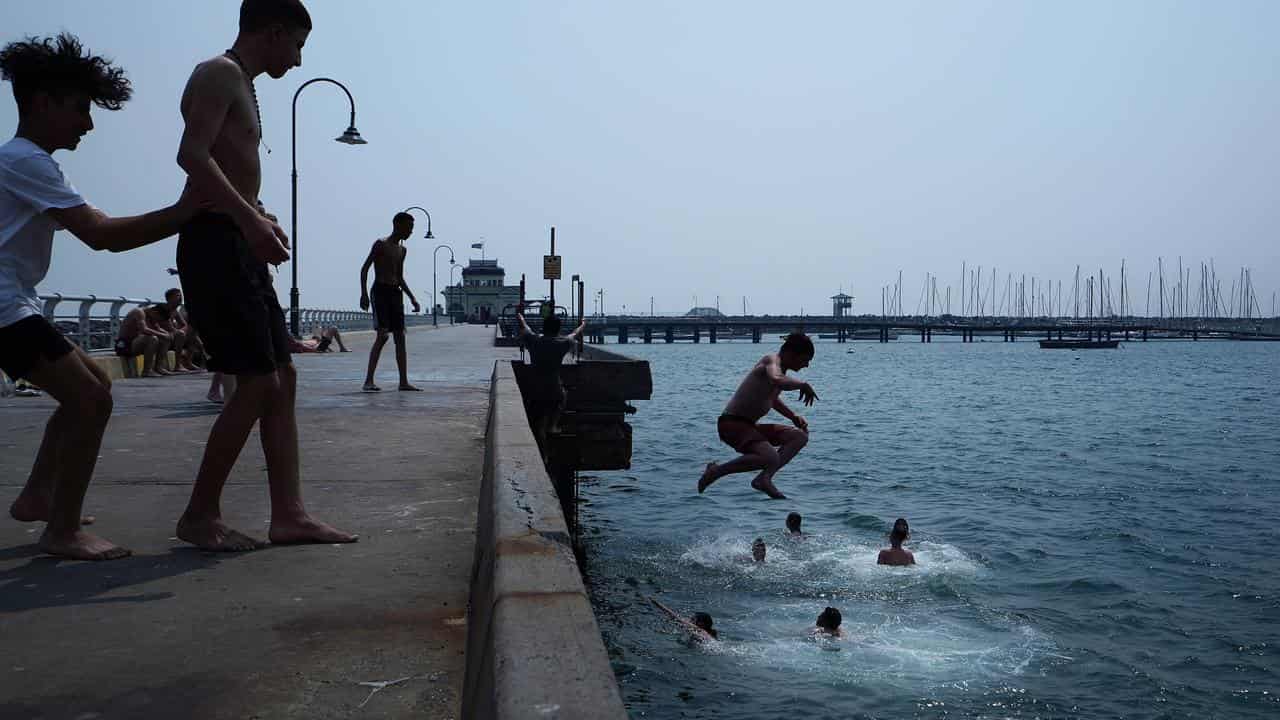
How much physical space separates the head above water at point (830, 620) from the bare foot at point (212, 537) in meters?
8.21

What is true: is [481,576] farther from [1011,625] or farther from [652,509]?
[652,509]

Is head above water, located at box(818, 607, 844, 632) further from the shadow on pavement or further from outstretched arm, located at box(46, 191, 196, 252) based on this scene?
outstretched arm, located at box(46, 191, 196, 252)

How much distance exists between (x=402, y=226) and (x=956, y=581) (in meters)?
9.58

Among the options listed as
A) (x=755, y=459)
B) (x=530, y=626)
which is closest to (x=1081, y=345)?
(x=755, y=459)

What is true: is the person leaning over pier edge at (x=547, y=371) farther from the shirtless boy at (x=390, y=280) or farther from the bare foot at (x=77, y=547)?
the bare foot at (x=77, y=547)

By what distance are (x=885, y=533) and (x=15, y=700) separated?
56.4ft

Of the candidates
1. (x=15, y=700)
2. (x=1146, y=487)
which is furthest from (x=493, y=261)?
(x=15, y=700)

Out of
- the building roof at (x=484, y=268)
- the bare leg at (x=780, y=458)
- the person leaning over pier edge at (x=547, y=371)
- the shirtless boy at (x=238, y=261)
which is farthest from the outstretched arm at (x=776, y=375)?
the building roof at (x=484, y=268)

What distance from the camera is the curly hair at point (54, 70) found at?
351cm

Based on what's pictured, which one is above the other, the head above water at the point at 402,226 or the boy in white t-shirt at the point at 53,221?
the head above water at the point at 402,226

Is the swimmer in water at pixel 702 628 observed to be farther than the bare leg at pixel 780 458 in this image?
Yes

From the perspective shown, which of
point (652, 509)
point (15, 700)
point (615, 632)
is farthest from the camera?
point (652, 509)

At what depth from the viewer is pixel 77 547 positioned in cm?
376

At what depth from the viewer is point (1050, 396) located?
6081cm
